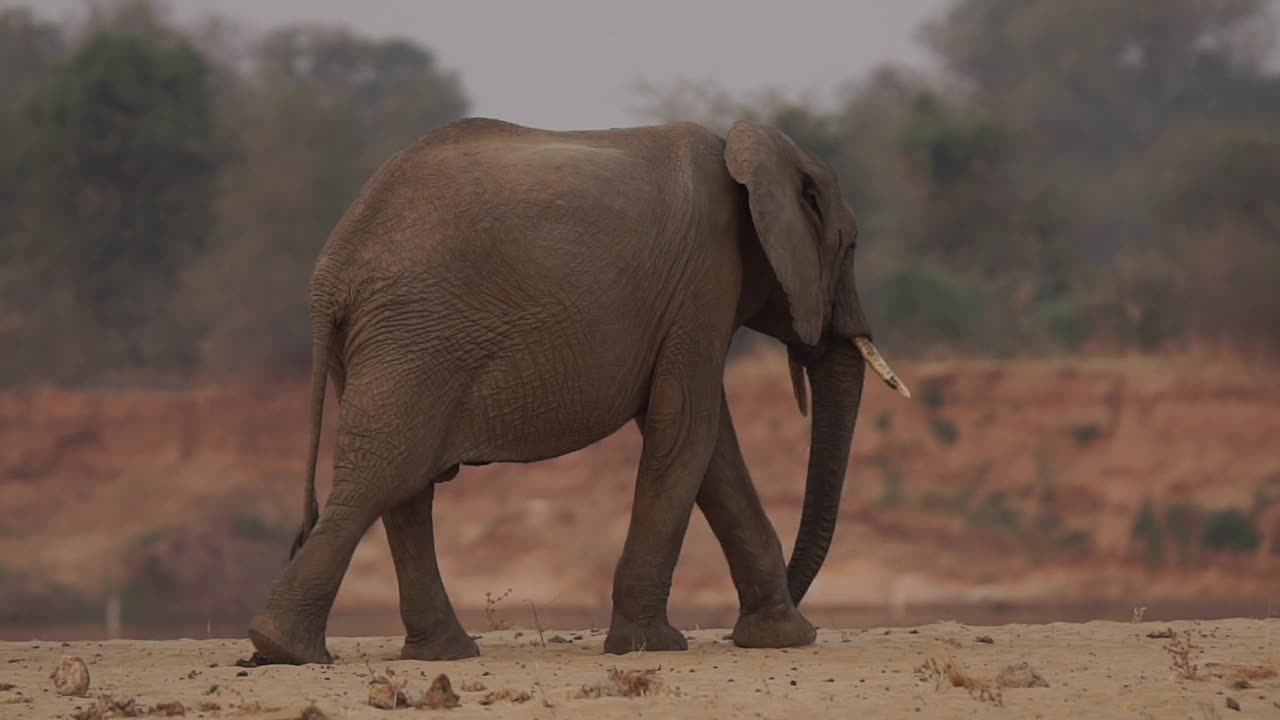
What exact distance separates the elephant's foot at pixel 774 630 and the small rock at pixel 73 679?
343 cm

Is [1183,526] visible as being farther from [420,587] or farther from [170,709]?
[170,709]

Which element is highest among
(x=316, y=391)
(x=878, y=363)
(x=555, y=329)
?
(x=878, y=363)

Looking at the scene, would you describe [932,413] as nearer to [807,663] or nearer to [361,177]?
[361,177]

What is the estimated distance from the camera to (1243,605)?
23.9m

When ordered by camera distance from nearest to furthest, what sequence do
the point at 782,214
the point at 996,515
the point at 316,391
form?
1. the point at 316,391
2. the point at 782,214
3. the point at 996,515

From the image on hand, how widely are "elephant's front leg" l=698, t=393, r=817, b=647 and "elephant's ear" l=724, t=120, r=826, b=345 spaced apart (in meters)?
0.65

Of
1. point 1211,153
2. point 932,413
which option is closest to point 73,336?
point 932,413

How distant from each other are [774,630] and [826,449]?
1079mm

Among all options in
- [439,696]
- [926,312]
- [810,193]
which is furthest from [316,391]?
[926,312]

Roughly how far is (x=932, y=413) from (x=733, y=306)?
66.0 feet

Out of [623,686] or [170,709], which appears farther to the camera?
[623,686]

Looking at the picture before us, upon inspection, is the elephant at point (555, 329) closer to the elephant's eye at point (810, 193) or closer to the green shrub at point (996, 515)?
the elephant's eye at point (810, 193)

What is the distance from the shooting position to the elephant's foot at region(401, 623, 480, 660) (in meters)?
10.2

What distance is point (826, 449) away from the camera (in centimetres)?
1118
